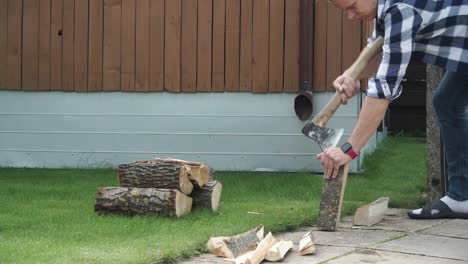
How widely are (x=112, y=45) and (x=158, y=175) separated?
334 centimetres

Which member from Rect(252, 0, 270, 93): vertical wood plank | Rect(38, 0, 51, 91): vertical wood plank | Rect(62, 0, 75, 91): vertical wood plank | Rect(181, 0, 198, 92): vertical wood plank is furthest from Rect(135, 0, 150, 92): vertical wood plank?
Rect(252, 0, 270, 93): vertical wood plank

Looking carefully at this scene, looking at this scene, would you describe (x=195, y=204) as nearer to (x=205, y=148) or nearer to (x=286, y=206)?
(x=286, y=206)

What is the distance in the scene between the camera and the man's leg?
13.2ft

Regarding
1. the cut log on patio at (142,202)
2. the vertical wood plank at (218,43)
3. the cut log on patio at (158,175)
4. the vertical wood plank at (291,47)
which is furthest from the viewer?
the vertical wood plank at (218,43)

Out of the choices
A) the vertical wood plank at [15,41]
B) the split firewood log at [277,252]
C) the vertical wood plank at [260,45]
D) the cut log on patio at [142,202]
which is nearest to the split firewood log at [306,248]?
the split firewood log at [277,252]

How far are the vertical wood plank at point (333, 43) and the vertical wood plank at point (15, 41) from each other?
3.46 meters

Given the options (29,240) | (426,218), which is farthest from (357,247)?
(29,240)

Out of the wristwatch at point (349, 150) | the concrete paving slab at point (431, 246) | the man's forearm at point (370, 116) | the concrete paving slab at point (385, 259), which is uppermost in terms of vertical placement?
the man's forearm at point (370, 116)

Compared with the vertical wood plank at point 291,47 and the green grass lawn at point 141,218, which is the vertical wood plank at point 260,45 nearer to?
the vertical wood plank at point 291,47

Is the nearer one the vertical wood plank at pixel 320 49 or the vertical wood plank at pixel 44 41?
the vertical wood plank at pixel 320 49

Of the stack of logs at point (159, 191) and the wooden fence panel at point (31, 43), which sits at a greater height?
the wooden fence panel at point (31, 43)

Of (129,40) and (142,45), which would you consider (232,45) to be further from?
(129,40)

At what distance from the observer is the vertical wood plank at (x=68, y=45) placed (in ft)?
26.0

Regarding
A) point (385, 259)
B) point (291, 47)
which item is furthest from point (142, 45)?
point (385, 259)
